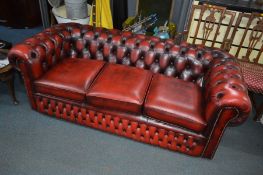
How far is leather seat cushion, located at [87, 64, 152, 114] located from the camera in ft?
6.55

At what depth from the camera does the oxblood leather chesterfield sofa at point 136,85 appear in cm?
189

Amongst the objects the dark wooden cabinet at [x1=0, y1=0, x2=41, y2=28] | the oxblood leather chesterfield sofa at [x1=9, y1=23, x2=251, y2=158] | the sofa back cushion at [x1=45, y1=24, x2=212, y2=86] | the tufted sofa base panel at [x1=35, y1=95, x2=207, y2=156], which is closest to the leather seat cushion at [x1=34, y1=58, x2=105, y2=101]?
the oxblood leather chesterfield sofa at [x1=9, y1=23, x2=251, y2=158]

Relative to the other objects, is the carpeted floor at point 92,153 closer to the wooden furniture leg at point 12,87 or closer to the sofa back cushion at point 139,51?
the wooden furniture leg at point 12,87

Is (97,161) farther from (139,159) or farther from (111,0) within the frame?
(111,0)

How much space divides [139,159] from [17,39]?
306cm

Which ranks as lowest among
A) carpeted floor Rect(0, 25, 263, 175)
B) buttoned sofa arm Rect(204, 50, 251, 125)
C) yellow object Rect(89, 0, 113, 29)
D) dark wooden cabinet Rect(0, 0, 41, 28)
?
carpeted floor Rect(0, 25, 263, 175)

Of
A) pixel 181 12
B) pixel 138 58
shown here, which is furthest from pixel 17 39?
pixel 181 12

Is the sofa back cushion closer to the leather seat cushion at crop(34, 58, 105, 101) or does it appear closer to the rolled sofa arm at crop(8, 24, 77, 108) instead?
the rolled sofa arm at crop(8, 24, 77, 108)

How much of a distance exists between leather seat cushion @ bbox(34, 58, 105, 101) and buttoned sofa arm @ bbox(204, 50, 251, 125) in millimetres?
1125

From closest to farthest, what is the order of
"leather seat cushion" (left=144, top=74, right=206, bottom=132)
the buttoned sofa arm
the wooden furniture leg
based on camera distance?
1. the buttoned sofa arm
2. "leather seat cushion" (left=144, top=74, right=206, bottom=132)
3. the wooden furniture leg

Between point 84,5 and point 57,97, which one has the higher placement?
point 84,5

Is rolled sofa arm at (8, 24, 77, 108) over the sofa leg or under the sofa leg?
over

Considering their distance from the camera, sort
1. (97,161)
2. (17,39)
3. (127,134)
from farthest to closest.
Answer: (17,39) → (127,134) → (97,161)

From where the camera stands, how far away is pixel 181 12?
3127 mm
